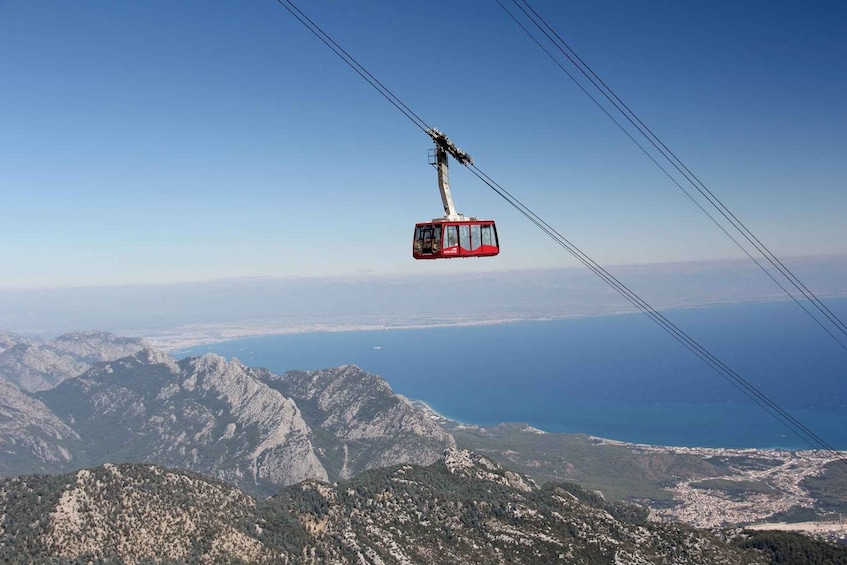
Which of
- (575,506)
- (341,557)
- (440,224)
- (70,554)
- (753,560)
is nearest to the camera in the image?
(440,224)

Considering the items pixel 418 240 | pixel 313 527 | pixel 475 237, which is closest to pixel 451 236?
pixel 475 237

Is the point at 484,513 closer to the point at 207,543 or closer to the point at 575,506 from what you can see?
the point at 575,506

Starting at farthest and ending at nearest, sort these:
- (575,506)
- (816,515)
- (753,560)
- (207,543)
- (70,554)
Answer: (816,515) → (575,506) → (753,560) → (207,543) → (70,554)

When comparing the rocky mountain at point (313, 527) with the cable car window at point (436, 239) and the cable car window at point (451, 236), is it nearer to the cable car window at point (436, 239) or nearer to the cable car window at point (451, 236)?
the cable car window at point (436, 239)

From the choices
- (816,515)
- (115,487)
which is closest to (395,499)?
(115,487)

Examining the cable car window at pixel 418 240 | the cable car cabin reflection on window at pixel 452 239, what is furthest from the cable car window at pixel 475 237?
the cable car window at pixel 418 240

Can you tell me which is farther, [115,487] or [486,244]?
[115,487]

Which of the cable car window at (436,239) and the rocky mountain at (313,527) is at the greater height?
the cable car window at (436,239)
